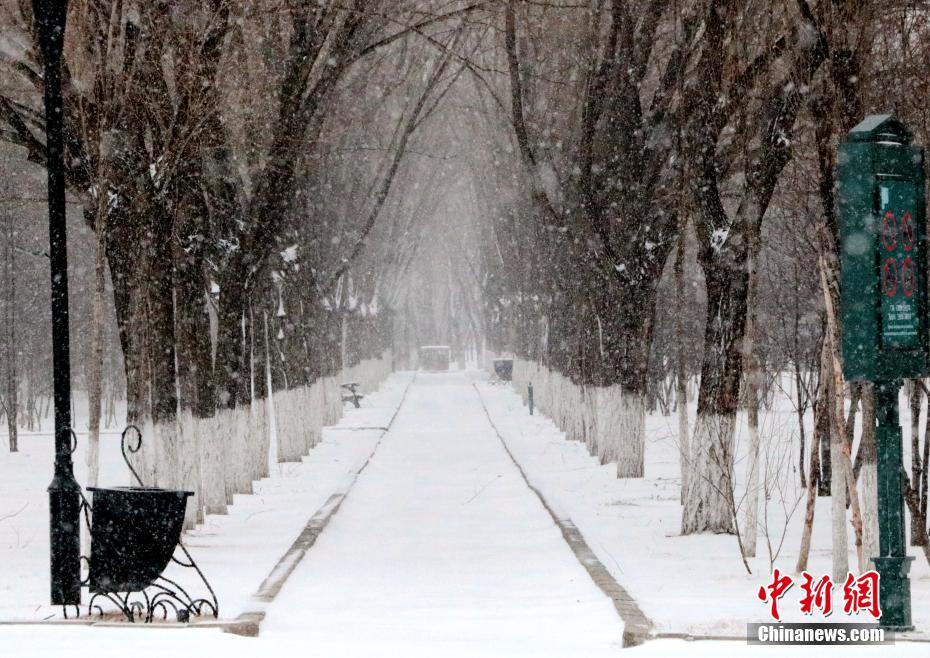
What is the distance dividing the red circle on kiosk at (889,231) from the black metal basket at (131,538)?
4814 millimetres

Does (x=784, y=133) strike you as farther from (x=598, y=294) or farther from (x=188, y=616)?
(x=598, y=294)

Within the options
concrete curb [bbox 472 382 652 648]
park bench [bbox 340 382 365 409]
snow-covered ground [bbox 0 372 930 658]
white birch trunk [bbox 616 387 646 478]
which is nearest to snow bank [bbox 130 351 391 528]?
snow-covered ground [bbox 0 372 930 658]

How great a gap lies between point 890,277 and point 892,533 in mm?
1592

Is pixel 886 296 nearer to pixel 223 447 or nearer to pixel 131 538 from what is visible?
pixel 131 538

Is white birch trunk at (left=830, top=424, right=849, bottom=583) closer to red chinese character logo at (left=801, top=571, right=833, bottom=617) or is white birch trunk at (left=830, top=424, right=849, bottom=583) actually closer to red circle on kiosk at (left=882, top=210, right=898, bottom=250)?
red chinese character logo at (left=801, top=571, right=833, bottom=617)

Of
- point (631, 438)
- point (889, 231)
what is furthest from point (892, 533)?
point (631, 438)

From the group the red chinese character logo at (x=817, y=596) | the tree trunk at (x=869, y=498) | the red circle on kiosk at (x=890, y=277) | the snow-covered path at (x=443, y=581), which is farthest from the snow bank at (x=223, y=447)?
the red circle on kiosk at (x=890, y=277)

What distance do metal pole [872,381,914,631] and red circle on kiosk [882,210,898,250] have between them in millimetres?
866

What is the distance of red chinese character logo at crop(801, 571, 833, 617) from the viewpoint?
9248 mm

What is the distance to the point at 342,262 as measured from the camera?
122 feet

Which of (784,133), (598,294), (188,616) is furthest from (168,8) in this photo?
(598,294)

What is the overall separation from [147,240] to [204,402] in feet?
13.0

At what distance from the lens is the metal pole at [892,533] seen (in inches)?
345

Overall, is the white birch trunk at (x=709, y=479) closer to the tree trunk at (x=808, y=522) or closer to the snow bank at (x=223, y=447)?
the tree trunk at (x=808, y=522)
